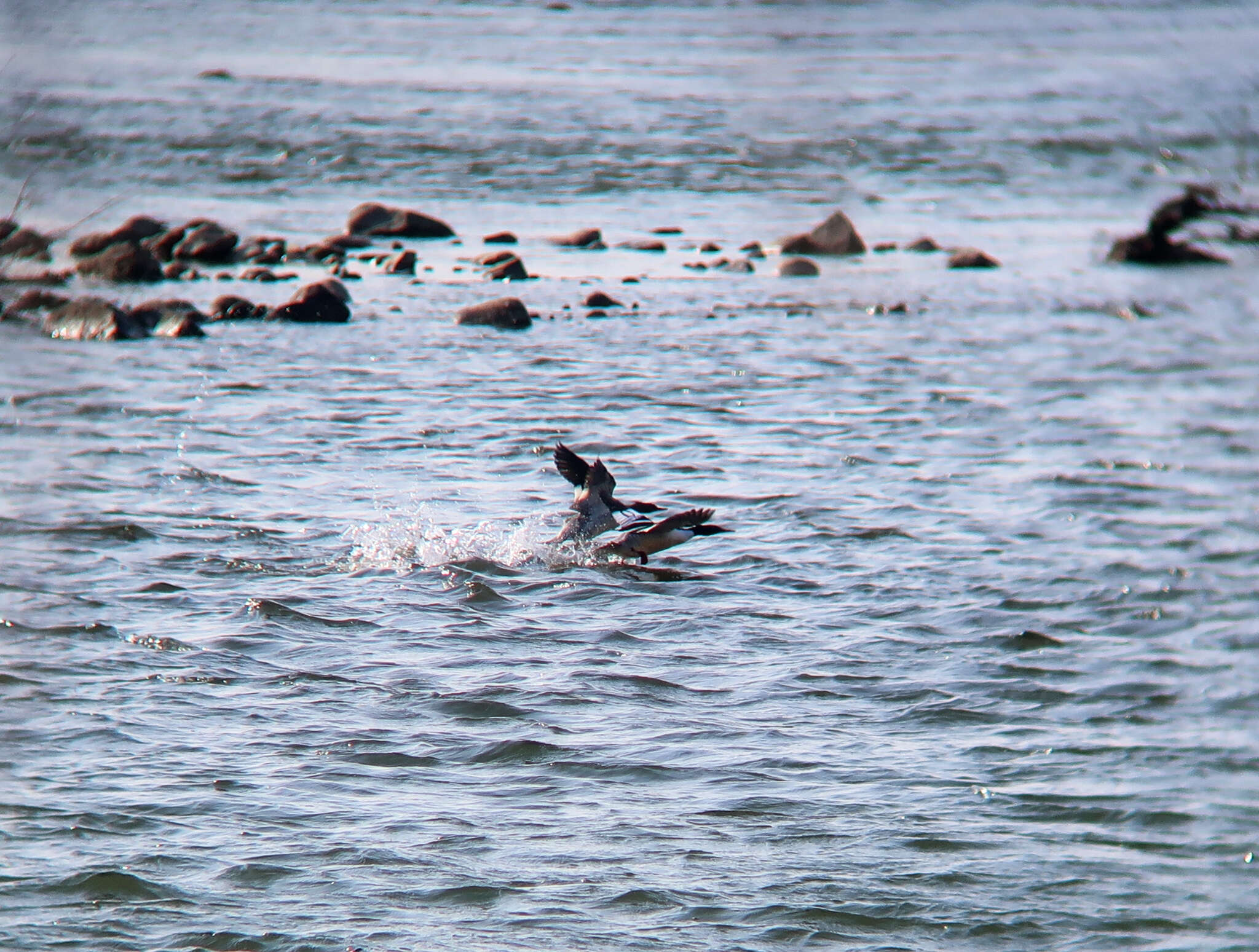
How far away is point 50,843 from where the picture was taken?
5.29 meters

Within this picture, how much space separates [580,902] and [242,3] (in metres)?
55.9

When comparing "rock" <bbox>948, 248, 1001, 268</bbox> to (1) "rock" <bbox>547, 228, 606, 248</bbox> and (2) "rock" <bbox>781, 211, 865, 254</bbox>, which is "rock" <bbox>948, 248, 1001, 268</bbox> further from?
(1) "rock" <bbox>547, 228, 606, 248</bbox>

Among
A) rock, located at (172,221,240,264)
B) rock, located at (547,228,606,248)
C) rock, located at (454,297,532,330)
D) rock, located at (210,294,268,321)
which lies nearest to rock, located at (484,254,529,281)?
rock, located at (547,228,606,248)

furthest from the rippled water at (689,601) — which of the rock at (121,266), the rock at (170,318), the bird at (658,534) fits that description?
the rock at (121,266)

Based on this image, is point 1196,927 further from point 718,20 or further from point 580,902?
point 718,20

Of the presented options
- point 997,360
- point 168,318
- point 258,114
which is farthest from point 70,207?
point 997,360

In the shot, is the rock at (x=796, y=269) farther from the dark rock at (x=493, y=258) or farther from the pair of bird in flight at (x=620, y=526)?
the pair of bird in flight at (x=620, y=526)

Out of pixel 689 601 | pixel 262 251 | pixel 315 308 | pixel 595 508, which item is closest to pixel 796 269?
pixel 315 308

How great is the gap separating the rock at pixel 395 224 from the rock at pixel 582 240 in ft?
5.96

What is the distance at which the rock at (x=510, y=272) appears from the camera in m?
19.1

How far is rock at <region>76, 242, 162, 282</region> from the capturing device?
18031 millimetres

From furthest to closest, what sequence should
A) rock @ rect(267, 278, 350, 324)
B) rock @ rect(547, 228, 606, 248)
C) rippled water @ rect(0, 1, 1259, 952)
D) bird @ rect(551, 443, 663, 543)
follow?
1. rock @ rect(547, 228, 606, 248)
2. rock @ rect(267, 278, 350, 324)
3. bird @ rect(551, 443, 663, 543)
4. rippled water @ rect(0, 1, 1259, 952)

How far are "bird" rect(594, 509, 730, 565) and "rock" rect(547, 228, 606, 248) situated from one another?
479 inches

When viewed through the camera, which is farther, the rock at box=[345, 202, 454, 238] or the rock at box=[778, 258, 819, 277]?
the rock at box=[345, 202, 454, 238]
